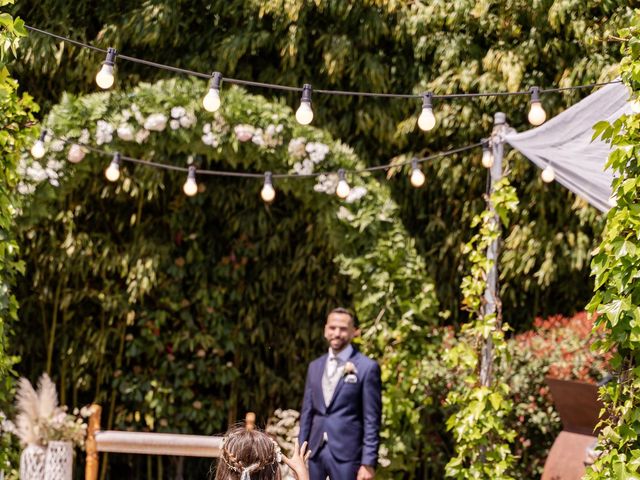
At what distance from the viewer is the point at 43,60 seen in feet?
25.3

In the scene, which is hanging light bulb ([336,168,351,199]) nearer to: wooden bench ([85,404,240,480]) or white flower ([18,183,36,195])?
wooden bench ([85,404,240,480])

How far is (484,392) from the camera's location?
534 centimetres

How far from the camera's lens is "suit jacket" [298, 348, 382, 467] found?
5434mm

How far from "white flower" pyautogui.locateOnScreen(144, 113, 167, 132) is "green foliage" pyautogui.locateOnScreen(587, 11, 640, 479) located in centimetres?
357

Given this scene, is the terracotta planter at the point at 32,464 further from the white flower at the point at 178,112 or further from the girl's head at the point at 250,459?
the girl's head at the point at 250,459

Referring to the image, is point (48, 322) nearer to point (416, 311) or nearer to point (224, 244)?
point (224, 244)

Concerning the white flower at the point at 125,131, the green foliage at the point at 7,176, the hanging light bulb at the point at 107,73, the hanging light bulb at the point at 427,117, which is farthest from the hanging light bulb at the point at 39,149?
the hanging light bulb at the point at 427,117

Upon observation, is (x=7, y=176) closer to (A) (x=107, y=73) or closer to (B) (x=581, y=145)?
(A) (x=107, y=73)

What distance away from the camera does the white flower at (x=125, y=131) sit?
6492mm

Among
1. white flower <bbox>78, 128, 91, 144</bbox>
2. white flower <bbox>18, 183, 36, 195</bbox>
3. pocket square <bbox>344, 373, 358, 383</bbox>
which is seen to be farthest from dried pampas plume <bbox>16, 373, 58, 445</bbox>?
pocket square <bbox>344, 373, 358, 383</bbox>

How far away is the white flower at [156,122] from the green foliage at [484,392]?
2255mm

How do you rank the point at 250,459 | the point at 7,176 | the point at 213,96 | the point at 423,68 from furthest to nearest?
the point at 423,68
the point at 213,96
the point at 7,176
the point at 250,459

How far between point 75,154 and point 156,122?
1.87 ft

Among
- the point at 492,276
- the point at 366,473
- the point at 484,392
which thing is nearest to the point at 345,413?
the point at 366,473
